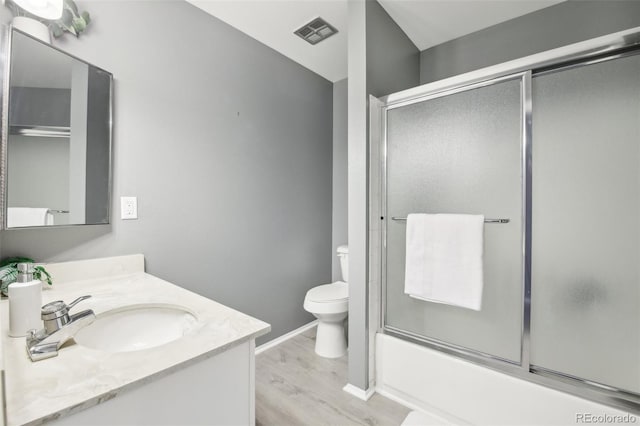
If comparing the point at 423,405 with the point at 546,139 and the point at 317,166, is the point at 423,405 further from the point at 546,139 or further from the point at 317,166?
the point at 317,166

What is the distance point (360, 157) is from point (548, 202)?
947mm

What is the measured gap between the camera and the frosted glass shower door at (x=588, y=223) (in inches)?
48.2

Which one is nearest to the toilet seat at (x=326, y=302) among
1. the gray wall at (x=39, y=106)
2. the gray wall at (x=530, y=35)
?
the gray wall at (x=39, y=106)

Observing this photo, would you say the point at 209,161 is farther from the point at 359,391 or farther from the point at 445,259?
the point at 359,391

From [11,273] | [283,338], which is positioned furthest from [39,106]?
[283,338]

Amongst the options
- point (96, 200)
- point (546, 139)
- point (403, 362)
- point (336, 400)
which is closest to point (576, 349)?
point (403, 362)

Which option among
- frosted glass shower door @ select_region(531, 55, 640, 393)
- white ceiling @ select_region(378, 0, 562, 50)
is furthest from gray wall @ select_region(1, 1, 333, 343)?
frosted glass shower door @ select_region(531, 55, 640, 393)

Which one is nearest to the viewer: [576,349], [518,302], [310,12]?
[576,349]

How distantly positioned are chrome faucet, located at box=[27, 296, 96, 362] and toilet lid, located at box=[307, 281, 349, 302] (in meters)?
1.54

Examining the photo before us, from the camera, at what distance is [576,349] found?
132 centimetres

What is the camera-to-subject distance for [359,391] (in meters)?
1.73

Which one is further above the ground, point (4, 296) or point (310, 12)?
point (310, 12)

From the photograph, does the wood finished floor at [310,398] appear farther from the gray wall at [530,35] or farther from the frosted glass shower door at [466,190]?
the gray wall at [530,35]

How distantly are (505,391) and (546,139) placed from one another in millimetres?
1199
